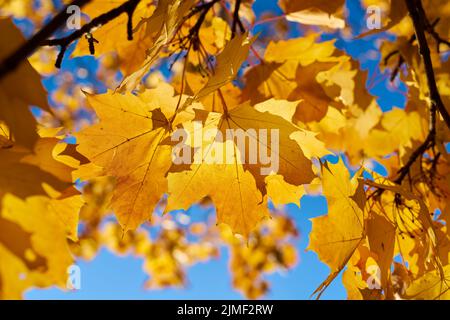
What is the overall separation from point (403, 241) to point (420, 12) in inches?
26.1

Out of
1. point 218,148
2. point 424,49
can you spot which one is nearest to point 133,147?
point 218,148

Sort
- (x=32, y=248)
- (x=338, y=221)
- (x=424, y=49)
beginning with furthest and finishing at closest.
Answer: (x=424, y=49)
(x=338, y=221)
(x=32, y=248)

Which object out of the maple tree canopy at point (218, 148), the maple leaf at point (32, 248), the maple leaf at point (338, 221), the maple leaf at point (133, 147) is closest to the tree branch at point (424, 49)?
the maple tree canopy at point (218, 148)

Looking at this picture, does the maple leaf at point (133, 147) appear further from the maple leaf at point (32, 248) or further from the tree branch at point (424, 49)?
the tree branch at point (424, 49)

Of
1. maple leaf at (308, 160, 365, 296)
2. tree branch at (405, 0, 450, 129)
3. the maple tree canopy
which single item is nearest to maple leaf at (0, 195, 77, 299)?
the maple tree canopy

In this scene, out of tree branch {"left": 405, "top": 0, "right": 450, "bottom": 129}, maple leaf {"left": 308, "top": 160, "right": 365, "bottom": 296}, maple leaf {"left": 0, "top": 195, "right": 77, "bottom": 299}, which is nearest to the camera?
maple leaf {"left": 0, "top": 195, "right": 77, "bottom": 299}

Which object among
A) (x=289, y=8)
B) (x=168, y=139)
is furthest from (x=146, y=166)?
(x=289, y=8)

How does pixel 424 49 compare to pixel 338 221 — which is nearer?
pixel 338 221

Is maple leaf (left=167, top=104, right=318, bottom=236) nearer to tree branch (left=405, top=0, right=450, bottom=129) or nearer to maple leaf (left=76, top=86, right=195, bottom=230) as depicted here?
maple leaf (left=76, top=86, right=195, bottom=230)

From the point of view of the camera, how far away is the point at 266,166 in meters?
0.96

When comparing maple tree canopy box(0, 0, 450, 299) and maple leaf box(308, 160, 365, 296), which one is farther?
maple leaf box(308, 160, 365, 296)

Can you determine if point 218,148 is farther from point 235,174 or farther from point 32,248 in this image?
point 32,248

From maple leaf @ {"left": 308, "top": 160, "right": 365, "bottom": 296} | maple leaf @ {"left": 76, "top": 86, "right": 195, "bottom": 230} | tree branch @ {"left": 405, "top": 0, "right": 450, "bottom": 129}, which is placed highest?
tree branch @ {"left": 405, "top": 0, "right": 450, "bottom": 129}
